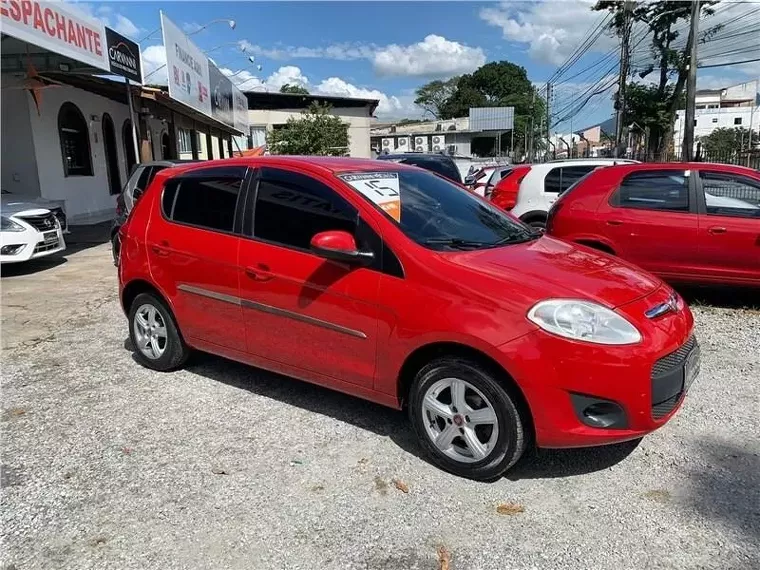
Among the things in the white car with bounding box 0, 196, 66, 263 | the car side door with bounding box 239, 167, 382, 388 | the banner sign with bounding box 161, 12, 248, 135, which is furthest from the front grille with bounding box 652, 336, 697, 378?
the banner sign with bounding box 161, 12, 248, 135

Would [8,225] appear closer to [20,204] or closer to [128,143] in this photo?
[20,204]

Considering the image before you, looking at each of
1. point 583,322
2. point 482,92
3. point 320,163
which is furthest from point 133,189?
point 482,92

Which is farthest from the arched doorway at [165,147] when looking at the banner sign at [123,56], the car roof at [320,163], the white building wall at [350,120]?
the white building wall at [350,120]

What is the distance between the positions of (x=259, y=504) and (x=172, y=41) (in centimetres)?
1380

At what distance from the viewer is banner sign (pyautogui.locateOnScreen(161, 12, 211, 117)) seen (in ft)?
44.9

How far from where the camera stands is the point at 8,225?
29.5 ft

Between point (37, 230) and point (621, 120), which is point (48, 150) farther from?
point (621, 120)

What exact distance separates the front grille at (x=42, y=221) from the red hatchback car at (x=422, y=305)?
5.96m

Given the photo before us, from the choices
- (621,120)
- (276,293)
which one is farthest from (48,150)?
(621,120)

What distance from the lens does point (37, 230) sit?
368 inches

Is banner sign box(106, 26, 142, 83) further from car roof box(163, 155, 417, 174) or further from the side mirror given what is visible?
the side mirror

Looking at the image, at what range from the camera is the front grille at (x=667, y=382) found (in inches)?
116

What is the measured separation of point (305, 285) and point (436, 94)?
115 m

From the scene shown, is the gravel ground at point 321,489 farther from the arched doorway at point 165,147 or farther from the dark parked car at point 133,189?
the arched doorway at point 165,147
